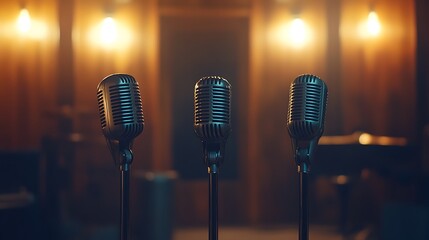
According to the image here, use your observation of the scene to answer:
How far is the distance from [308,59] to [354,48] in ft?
1.64

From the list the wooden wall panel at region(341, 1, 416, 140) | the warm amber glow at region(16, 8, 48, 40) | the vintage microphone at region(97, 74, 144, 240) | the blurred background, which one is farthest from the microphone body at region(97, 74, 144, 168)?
the warm amber glow at region(16, 8, 48, 40)

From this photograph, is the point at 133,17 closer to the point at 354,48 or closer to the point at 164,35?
the point at 164,35

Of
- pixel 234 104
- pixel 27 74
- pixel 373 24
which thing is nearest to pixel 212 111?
pixel 27 74

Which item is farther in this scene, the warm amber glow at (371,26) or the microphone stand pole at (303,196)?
the warm amber glow at (371,26)

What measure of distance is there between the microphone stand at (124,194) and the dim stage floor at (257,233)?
4.69m

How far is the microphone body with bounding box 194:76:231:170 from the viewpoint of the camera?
1.56 m

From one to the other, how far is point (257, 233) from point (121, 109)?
5293mm

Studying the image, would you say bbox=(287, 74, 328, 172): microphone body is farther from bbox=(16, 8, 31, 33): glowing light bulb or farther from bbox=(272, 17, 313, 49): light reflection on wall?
bbox=(272, 17, 313, 49): light reflection on wall

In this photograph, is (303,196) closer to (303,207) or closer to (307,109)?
(303,207)

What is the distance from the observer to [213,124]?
156 cm

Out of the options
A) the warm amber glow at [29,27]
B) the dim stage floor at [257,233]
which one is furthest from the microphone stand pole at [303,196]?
the warm amber glow at [29,27]

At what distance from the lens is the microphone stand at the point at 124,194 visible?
5.12 feet

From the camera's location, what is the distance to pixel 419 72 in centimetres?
607

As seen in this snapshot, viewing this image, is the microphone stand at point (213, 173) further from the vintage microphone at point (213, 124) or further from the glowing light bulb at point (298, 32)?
the glowing light bulb at point (298, 32)
